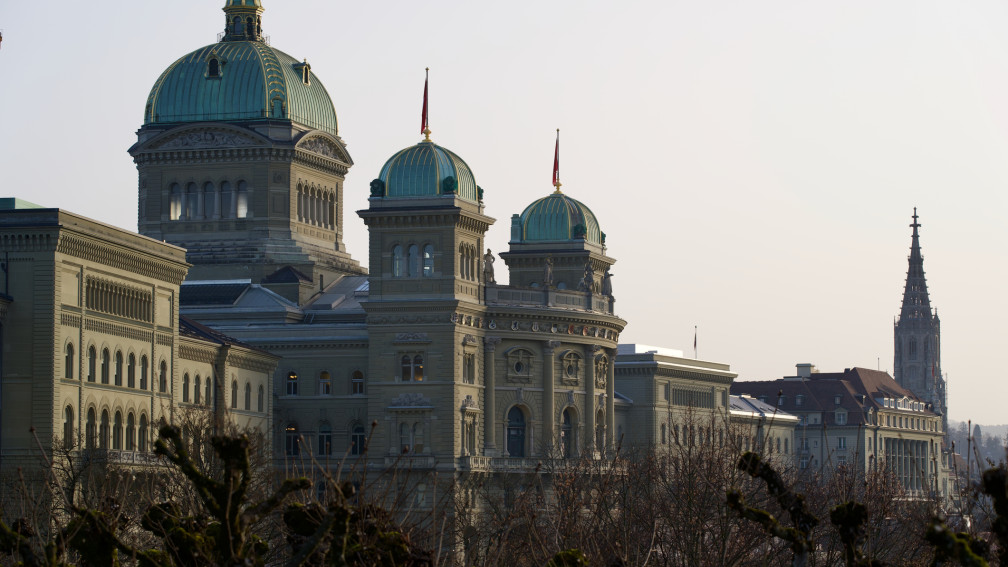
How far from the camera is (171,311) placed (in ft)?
363

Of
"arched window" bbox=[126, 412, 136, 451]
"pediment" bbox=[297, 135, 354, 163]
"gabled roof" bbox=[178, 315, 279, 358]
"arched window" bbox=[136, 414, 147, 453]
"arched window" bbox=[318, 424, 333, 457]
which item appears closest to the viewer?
"arched window" bbox=[126, 412, 136, 451]

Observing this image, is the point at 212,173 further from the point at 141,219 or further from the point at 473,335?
the point at 473,335

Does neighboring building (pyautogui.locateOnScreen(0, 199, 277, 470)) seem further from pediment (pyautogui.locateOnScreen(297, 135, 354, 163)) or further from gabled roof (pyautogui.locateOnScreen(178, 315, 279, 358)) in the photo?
pediment (pyautogui.locateOnScreen(297, 135, 354, 163))

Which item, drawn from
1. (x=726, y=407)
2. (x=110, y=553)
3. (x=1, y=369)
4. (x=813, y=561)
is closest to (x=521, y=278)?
(x=726, y=407)

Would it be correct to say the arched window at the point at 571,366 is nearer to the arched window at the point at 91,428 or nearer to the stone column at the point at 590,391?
the stone column at the point at 590,391

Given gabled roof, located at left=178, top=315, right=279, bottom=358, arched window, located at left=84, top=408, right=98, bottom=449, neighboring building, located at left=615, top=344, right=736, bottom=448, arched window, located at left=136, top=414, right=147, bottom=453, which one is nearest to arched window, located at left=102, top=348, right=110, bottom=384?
arched window, located at left=84, top=408, right=98, bottom=449

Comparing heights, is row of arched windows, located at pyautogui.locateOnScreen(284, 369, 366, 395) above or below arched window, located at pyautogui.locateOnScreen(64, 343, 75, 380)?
above

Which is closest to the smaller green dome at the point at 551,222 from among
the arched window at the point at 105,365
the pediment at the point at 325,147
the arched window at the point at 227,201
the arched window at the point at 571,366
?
the pediment at the point at 325,147

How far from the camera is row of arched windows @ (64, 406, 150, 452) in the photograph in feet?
314

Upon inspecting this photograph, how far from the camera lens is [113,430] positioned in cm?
10156

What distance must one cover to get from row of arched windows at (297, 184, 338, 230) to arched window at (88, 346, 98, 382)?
4610 cm

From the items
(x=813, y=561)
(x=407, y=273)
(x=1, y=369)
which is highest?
(x=407, y=273)

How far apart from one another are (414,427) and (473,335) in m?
7.68

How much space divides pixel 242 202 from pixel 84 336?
151 ft
